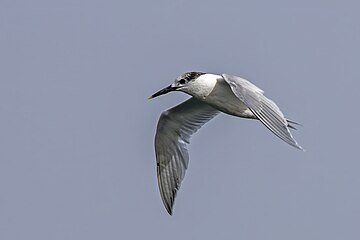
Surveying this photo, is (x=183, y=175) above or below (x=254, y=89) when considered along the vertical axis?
below

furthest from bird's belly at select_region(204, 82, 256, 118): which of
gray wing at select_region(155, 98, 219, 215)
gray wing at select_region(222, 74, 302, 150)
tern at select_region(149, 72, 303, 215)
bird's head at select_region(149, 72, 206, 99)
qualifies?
gray wing at select_region(155, 98, 219, 215)

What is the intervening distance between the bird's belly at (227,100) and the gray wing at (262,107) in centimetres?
84

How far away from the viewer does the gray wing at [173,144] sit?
22.7m

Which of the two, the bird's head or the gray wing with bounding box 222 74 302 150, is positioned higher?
the bird's head

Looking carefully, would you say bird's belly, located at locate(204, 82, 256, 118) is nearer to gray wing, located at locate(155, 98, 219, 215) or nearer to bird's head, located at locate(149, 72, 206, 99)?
bird's head, located at locate(149, 72, 206, 99)

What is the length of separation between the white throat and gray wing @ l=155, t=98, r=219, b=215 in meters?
1.70

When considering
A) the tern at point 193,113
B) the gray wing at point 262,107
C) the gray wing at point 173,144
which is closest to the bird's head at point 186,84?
the tern at point 193,113

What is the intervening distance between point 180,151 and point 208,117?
1.01m

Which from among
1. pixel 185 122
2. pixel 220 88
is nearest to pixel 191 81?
pixel 220 88

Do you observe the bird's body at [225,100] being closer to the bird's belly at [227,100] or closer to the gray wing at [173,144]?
the bird's belly at [227,100]

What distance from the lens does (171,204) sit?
22516 millimetres

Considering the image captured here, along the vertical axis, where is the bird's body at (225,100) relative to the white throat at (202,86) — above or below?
below

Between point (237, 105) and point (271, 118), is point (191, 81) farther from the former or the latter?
point (271, 118)

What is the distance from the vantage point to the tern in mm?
18859
